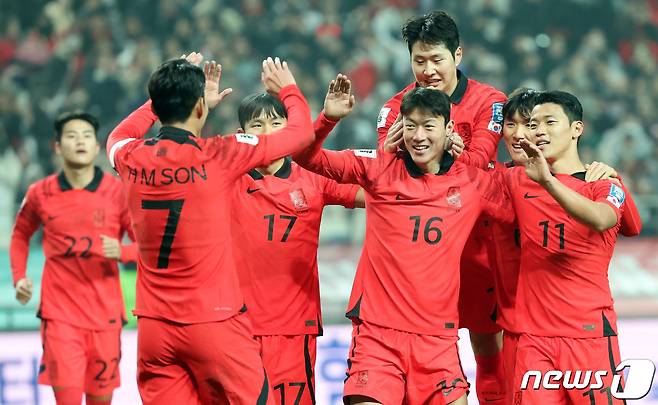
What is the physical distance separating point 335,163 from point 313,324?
3.42ft

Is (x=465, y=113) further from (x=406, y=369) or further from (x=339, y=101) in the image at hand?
(x=406, y=369)

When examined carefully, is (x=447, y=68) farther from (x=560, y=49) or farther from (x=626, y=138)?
(x=560, y=49)

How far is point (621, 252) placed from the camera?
984 centimetres

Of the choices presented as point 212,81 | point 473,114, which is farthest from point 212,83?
point 473,114

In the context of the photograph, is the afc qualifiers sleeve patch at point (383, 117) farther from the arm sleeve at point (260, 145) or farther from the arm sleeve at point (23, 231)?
the arm sleeve at point (23, 231)

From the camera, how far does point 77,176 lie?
732 cm

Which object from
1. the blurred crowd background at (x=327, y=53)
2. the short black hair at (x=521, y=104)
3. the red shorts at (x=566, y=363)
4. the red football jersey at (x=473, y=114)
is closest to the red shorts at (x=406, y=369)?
the red shorts at (x=566, y=363)

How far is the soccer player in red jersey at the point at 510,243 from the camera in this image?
5.20 m

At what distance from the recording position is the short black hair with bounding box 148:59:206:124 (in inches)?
174

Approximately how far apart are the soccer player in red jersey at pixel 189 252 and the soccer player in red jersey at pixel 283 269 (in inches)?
33.9

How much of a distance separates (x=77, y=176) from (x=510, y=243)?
3.41 metres

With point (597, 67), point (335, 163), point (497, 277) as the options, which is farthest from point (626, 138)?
point (335, 163)

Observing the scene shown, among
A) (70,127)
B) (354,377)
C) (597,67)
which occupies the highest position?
(597,67)

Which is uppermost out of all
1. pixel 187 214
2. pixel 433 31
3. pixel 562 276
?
pixel 433 31
